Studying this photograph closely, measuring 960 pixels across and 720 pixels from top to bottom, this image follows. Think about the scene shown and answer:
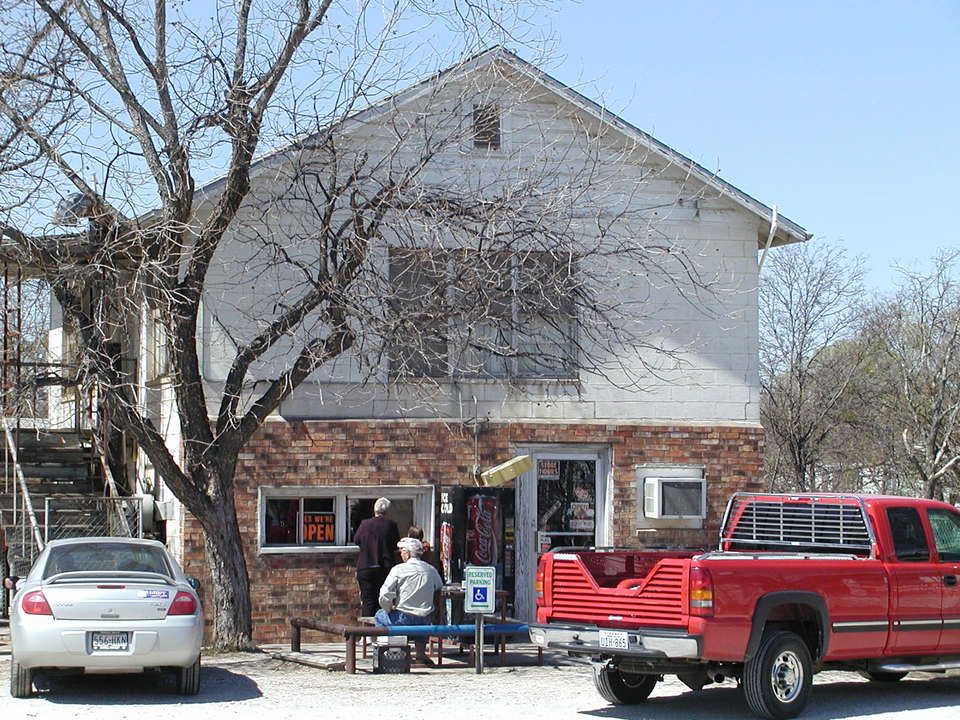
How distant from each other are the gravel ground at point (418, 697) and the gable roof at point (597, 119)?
5.57m

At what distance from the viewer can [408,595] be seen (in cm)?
1466

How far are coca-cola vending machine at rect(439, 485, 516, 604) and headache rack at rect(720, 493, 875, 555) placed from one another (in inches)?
165

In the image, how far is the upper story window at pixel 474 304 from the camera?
14289mm

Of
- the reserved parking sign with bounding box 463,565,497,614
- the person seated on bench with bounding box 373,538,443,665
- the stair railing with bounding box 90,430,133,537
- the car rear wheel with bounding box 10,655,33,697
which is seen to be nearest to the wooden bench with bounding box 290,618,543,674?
the person seated on bench with bounding box 373,538,443,665

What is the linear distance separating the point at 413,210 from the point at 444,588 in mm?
4085

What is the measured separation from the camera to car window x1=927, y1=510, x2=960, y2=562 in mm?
13219

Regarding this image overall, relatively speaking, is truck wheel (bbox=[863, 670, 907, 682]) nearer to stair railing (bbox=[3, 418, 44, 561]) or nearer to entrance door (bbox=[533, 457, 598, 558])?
entrance door (bbox=[533, 457, 598, 558])

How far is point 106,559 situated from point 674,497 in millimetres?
7629

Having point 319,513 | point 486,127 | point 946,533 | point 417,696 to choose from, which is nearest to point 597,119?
point 486,127

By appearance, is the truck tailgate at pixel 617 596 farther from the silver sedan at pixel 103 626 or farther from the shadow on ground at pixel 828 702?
the silver sedan at pixel 103 626

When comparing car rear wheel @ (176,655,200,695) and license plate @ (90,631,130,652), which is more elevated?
license plate @ (90,631,130,652)

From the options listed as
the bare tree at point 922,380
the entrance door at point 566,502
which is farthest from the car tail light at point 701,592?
the bare tree at point 922,380

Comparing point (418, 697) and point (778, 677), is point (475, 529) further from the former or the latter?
point (778, 677)

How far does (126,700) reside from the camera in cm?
1238
